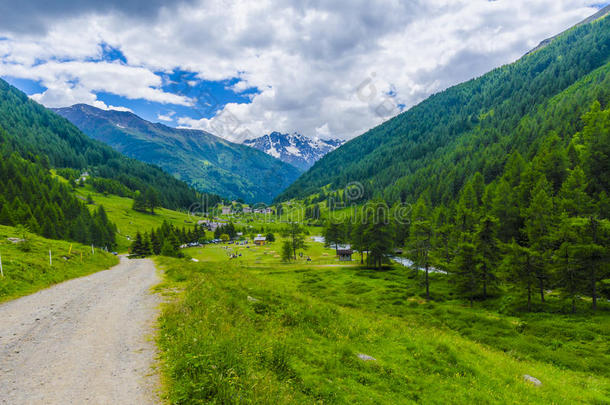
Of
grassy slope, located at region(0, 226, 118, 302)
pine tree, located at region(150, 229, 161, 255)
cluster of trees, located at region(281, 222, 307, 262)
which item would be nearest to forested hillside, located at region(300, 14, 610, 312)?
cluster of trees, located at region(281, 222, 307, 262)

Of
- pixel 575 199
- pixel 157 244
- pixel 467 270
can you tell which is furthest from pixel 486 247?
pixel 157 244

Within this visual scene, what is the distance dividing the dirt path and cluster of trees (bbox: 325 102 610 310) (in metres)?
47.2

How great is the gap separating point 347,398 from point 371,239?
227 ft

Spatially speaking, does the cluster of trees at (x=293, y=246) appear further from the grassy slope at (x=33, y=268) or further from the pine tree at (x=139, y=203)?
the pine tree at (x=139, y=203)

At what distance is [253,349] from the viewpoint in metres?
9.95

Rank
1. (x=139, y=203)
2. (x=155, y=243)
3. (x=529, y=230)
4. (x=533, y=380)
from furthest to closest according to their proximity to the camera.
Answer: (x=139, y=203), (x=155, y=243), (x=529, y=230), (x=533, y=380)

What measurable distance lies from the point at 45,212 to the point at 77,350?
10274cm

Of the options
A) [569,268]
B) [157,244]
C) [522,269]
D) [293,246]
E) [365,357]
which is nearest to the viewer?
[365,357]

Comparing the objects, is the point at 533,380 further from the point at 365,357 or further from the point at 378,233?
the point at 378,233

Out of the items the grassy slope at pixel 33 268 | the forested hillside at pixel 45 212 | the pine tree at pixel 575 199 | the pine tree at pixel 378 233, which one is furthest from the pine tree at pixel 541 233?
the forested hillside at pixel 45 212

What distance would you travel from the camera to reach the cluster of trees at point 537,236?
3356 centimetres

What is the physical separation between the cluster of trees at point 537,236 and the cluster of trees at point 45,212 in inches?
3651

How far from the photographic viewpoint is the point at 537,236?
148 ft

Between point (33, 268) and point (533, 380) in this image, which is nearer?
point (533, 380)
